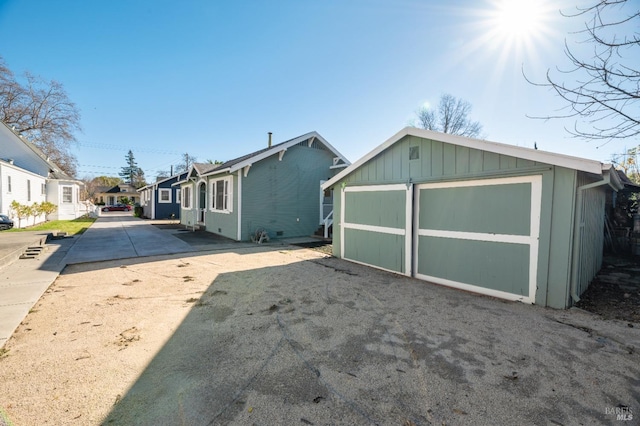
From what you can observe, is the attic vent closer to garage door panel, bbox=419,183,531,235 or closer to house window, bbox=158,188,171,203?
garage door panel, bbox=419,183,531,235

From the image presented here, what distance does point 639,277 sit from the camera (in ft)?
19.0

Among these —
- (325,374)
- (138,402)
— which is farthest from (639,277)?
(138,402)

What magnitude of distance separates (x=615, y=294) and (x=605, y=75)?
Result: 3912 mm

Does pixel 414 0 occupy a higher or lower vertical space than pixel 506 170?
higher

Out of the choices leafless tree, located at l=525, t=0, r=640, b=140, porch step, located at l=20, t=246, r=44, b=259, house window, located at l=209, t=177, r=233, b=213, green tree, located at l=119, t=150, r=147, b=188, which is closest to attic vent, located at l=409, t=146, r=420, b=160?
leafless tree, located at l=525, t=0, r=640, b=140

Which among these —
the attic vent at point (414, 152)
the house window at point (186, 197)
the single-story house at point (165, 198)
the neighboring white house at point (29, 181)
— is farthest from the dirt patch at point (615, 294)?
the single-story house at point (165, 198)

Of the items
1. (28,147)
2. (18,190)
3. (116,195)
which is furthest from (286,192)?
(116,195)

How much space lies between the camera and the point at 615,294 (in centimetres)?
481

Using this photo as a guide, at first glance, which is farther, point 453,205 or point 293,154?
point 293,154

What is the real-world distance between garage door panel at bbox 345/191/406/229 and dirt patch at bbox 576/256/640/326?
128 inches

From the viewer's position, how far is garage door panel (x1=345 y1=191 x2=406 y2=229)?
6.08 metres

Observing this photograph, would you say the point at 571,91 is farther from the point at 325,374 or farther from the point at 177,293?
the point at 177,293

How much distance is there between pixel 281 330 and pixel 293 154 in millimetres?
9693

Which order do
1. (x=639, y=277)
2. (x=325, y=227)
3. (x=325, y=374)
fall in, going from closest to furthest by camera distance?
(x=325, y=374) < (x=639, y=277) < (x=325, y=227)
